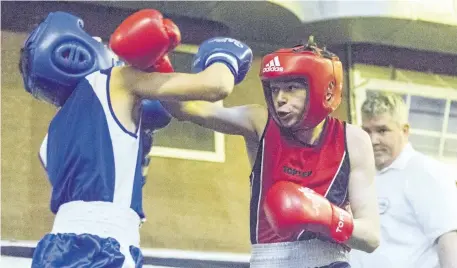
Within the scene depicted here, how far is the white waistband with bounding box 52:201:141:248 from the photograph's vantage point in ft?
4.17

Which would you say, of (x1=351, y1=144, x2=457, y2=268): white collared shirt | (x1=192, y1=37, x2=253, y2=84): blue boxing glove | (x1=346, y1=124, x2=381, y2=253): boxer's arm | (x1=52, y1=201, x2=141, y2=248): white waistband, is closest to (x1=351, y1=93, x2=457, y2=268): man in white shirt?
(x1=351, y1=144, x2=457, y2=268): white collared shirt

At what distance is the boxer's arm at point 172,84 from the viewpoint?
131 centimetres

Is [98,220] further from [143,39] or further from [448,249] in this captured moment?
[448,249]

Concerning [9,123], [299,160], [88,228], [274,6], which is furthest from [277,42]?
[88,228]

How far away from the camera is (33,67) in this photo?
1.35 meters

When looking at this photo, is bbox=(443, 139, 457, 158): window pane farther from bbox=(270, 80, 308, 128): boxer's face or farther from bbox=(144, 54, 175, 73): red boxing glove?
bbox=(144, 54, 175, 73): red boxing glove

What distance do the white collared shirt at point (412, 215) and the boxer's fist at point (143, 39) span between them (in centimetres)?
89

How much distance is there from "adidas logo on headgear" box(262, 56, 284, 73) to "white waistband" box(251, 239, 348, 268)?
1.05 ft

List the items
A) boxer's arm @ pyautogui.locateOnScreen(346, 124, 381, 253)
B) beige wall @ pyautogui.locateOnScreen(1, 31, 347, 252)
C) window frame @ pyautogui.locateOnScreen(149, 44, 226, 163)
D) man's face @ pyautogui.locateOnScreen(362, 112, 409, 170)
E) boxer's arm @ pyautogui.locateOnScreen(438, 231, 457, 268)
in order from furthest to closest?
window frame @ pyautogui.locateOnScreen(149, 44, 226, 163) < beige wall @ pyautogui.locateOnScreen(1, 31, 347, 252) < man's face @ pyautogui.locateOnScreen(362, 112, 409, 170) < boxer's arm @ pyautogui.locateOnScreen(438, 231, 457, 268) < boxer's arm @ pyautogui.locateOnScreen(346, 124, 381, 253)

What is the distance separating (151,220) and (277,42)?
3.12 feet

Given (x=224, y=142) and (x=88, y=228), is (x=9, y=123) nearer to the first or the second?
(x=224, y=142)

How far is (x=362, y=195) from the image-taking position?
1421 millimetres

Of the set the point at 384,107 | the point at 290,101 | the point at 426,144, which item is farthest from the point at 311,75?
the point at 426,144

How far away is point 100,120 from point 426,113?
2321 mm
